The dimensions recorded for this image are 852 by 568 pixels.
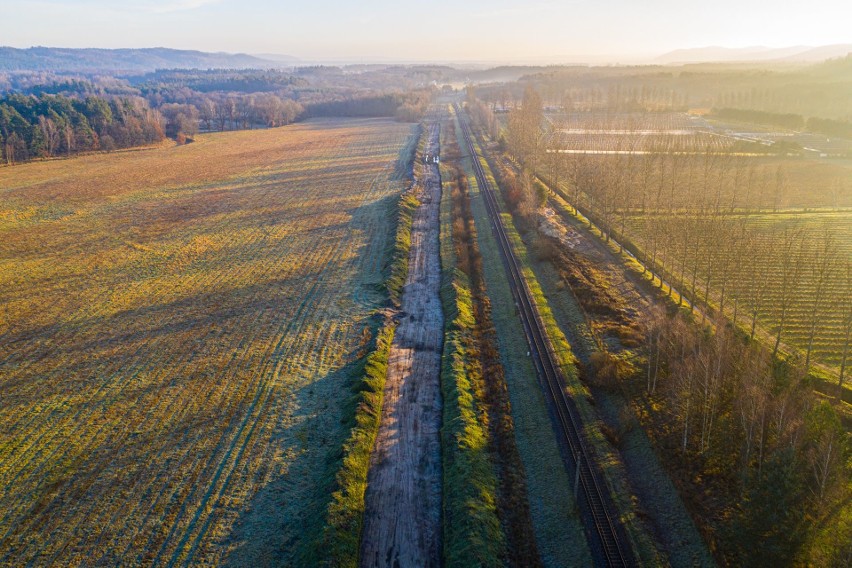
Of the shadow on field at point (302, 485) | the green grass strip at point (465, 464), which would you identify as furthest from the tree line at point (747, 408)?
the shadow on field at point (302, 485)

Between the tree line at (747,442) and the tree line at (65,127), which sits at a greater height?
the tree line at (65,127)

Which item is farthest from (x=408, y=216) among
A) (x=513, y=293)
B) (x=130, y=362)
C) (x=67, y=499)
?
(x=67, y=499)

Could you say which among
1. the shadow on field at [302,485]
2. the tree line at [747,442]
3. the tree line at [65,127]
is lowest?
the shadow on field at [302,485]

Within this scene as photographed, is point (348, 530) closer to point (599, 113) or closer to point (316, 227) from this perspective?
point (316, 227)

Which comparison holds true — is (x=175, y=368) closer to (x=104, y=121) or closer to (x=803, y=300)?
(x=803, y=300)

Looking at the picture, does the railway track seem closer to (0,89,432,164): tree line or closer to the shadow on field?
the shadow on field

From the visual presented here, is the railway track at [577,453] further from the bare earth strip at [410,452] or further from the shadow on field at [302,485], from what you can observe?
the shadow on field at [302,485]

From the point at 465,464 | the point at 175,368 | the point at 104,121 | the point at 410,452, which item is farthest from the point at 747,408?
the point at 104,121
